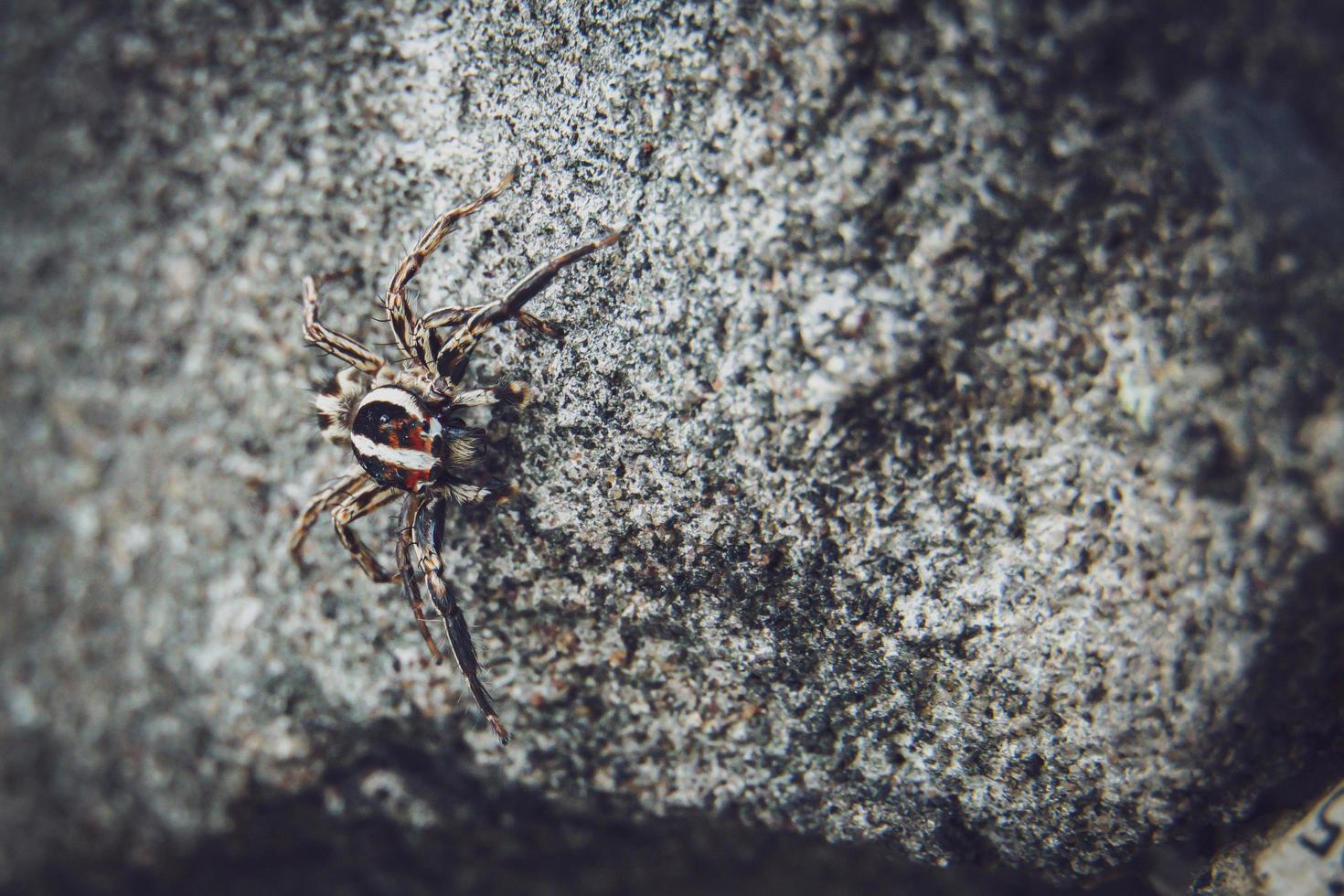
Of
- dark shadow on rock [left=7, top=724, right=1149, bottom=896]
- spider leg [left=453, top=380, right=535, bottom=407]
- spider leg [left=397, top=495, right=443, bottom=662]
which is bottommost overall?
dark shadow on rock [left=7, top=724, right=1149, bottom=896]

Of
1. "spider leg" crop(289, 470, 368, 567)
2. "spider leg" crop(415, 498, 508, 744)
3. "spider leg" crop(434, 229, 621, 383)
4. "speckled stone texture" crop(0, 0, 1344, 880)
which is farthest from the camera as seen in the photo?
"spider leg" crop(289, 470, 368, 567)

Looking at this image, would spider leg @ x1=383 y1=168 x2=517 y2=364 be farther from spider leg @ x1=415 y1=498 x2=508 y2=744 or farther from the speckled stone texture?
spider leg @ x1=415 y1=498 x2=508 y2=744

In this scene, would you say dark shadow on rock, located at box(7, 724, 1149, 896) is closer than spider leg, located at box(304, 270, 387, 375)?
No

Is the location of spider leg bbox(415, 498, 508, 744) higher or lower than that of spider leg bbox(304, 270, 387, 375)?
lower

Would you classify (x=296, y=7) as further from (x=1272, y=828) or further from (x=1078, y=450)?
(x=1272, y=828)

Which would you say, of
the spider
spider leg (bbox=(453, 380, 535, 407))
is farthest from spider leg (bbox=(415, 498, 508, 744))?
spider leg (bbox=(453, 380, 535, 407))

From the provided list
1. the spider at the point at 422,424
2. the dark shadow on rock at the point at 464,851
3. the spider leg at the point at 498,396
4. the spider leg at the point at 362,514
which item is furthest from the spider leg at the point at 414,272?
the dark shadow on rock at the point at 464,851

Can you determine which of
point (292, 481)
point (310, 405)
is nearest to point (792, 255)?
point (310, 405)

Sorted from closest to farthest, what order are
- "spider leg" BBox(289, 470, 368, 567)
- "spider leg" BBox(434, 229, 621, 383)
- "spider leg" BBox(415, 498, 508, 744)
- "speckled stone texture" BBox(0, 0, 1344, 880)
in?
"speckled stone texture" BBox(0, 0, 1344, 880)
"spider leg" BBox(434, 229, 621, 383)
"spider leg" BBox(415, 498, 508, 744)
"spider leg" BBox(289, 470, 368, 567)
